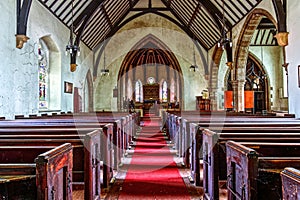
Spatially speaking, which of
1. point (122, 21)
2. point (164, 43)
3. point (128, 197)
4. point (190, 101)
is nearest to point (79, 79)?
point (122, 21)

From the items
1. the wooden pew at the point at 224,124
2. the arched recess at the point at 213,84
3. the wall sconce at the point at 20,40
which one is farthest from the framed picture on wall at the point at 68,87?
the arched recess at the point at 213,84

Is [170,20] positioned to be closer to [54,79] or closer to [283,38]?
[54,79]

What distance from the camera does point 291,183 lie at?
1.29 meters

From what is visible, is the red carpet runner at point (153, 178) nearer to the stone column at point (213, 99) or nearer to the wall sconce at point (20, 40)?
the wall sconce at point (20, 40)

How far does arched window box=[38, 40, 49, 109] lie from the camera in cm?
1081

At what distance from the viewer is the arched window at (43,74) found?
10812 mm

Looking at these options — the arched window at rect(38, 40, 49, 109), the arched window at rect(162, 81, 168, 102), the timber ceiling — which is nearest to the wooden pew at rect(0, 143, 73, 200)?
the timber ceiling

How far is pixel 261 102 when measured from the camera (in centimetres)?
1778

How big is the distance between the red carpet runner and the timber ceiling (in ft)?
19.7

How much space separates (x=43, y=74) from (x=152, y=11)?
799 cm

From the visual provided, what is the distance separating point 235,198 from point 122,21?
15757 mm

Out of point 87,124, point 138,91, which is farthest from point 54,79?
point 138,91

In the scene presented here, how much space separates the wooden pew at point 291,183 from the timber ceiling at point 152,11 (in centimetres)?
905

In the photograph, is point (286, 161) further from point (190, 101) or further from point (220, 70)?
point (190, 101)
